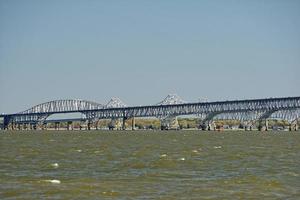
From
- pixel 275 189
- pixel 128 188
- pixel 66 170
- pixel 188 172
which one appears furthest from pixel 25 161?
pixel 275 189

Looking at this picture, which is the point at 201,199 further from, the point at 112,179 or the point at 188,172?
the point at 188,172

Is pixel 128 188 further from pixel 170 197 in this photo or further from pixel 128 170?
pixel 128 170

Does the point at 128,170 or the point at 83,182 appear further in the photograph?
the point at 128,170

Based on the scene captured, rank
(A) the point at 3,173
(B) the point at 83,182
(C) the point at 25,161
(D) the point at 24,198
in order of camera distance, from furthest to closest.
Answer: (C) the point at 25,161 → (A) the point at 3,173 → (B) the point at 83,182 → (D) the point at 24,198

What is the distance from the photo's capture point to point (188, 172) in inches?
1312

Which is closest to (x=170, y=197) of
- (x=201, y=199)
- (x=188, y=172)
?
(x=201, y=199)

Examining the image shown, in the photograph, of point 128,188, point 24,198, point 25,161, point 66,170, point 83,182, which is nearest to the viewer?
point 24,198

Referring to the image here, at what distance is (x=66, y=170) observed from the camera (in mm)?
34125

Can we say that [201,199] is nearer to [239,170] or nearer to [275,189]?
[275,189]

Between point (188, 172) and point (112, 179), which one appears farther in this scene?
point (188, 172)

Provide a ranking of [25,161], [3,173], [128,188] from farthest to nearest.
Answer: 1. [25,161]
2. [3,173]
3. [128,188]

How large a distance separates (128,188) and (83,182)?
2.77 metres

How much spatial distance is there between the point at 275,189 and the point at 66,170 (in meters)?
12.0

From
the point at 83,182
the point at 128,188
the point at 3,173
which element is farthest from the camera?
the point at 3,173
